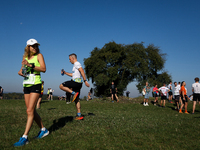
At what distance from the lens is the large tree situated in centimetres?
3028

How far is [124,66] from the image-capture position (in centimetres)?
3117

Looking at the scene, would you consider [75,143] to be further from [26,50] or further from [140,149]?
[26,50]

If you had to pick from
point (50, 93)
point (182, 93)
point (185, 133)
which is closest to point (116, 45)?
point (50, 93)

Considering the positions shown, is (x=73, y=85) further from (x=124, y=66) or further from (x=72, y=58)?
(x=124, y=66)

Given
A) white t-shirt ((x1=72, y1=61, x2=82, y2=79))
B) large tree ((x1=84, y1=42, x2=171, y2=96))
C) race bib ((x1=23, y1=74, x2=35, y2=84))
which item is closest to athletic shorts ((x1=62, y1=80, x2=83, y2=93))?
white t-shirt ((x1=72, y1=61, x2=82, y2=79))

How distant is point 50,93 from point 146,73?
16.7m

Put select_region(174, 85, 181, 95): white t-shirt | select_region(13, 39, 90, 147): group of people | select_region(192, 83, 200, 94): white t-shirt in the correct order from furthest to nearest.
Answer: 1. select_region(174, 85, 181, 95): white t-shirt
2. select_region(192, 83, 200, 94): white t-shirt
3. select_region(13, 39, 90, 147): group of people

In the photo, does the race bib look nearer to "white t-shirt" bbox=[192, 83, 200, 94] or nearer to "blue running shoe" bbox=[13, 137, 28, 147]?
"blue running shoe" bbox=[13, 137, 28, 147]

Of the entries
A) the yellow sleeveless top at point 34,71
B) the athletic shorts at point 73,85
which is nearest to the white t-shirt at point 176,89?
the athletic shorts at point 73,85

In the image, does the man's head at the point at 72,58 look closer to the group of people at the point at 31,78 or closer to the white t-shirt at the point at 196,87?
the group of people at the point at 31,78

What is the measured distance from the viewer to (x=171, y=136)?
4.66m

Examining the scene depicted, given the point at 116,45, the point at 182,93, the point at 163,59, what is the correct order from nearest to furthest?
the point at 182,93
the point at 116,45
the point at 163,59

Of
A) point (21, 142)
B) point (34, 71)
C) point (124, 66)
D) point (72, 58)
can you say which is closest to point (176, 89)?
point (72, 58)

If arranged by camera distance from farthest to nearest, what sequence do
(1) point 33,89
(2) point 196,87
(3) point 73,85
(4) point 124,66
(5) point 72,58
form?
(4) point 124,66, (2) point 196,87, (5) point 72,58, (3) point 73,85, (1) point 33,89
